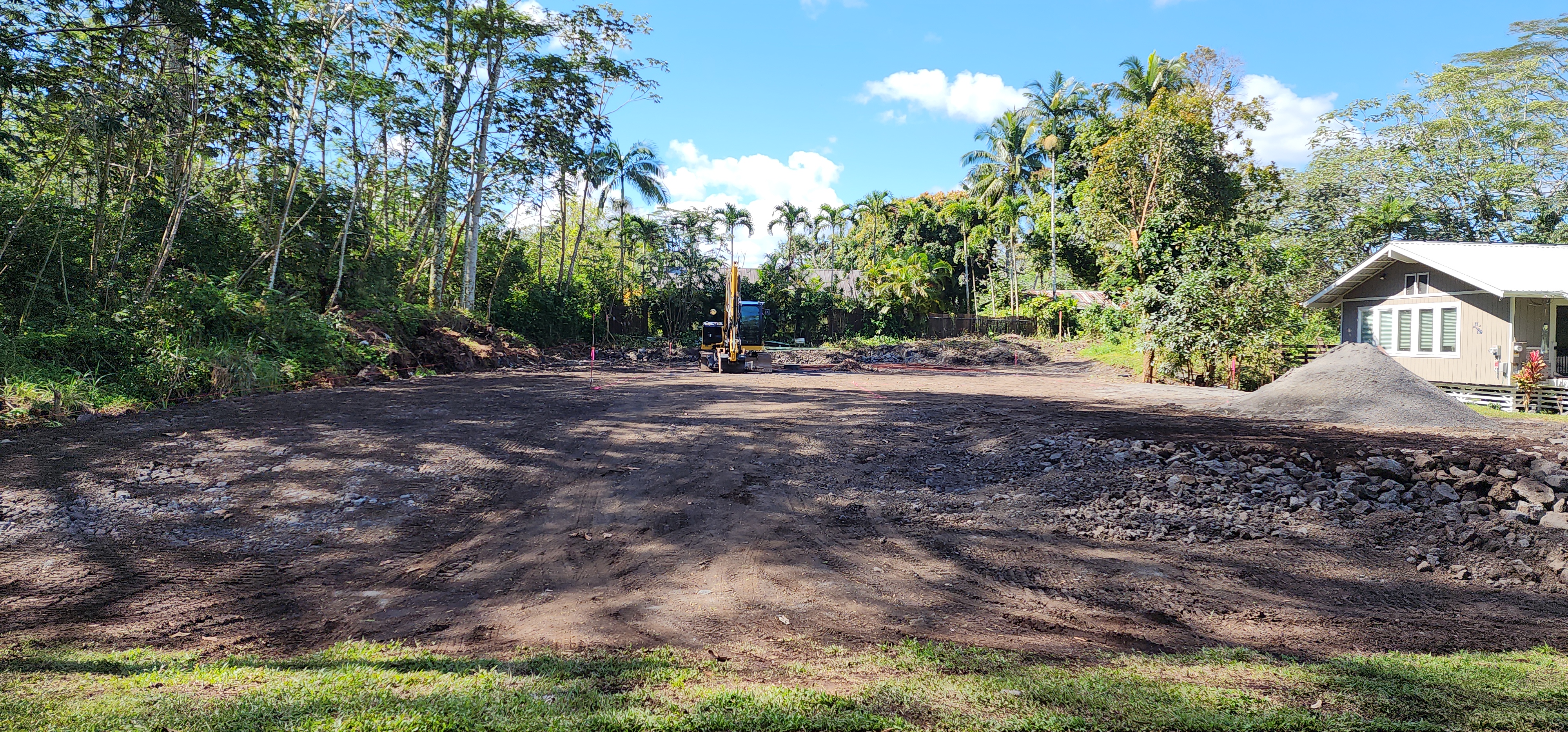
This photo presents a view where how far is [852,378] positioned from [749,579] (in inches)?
584

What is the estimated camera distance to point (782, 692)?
2939mm

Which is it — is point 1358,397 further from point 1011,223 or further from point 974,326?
point 1011,223

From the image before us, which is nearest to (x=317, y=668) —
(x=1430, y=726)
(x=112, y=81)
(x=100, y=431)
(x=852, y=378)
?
(x=1430, y=726)

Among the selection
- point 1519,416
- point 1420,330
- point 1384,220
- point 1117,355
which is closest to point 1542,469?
point 1519,416

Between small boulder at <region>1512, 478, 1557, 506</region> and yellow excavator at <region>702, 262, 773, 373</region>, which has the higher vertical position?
yellow excavator at <region>702, 262, 773, 373</region>

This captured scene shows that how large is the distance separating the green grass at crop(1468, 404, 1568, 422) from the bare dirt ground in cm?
205

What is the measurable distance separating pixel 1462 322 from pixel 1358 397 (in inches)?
353

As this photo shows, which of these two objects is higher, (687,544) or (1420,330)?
(1420,330)

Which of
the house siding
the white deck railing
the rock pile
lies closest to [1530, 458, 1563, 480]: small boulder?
the rock pile

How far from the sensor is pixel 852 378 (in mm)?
19484

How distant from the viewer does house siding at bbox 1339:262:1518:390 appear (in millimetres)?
15648

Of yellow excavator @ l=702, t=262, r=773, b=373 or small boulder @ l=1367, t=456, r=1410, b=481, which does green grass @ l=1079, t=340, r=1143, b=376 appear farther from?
small boulder @ l=1367, t=456, r=1410, b=481

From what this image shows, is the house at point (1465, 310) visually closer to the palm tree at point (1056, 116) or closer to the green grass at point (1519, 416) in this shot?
the green grass at point (1519, 416)

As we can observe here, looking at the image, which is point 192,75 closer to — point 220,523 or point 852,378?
point 220,523
